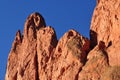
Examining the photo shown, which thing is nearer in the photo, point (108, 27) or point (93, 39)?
point (108, 27)

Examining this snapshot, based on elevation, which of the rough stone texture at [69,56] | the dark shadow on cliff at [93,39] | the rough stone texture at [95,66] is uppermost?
the dark shadow on cliff at [93,39]

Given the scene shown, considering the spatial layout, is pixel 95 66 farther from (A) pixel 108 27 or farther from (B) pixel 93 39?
(B) pixel 93 39

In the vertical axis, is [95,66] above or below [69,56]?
below

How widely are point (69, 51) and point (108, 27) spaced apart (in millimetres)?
7652

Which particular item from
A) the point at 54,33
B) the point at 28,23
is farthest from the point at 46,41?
the point at 28,23

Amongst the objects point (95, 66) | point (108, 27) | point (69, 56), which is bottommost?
point (95, 66)

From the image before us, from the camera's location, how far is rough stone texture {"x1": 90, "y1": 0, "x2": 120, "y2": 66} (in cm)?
10013

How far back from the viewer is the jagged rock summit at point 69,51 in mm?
100000

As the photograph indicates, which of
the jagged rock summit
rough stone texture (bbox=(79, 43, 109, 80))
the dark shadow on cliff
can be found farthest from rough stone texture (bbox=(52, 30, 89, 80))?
the dark shadow on cliff

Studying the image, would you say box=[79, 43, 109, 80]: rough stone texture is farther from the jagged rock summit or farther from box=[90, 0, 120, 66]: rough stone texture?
box=[90, 0, 120, 66]: rough stone texture

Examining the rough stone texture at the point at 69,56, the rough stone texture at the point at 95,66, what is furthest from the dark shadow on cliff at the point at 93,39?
the rough stone texture at the point at 95,66

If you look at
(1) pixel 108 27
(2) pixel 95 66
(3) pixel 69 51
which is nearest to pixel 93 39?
(1) pixel 108 27

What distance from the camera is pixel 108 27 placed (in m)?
108

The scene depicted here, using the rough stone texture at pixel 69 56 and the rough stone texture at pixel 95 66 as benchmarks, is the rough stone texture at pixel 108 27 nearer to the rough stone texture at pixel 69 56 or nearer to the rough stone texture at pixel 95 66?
the rough stone texture at pixel 95 66
